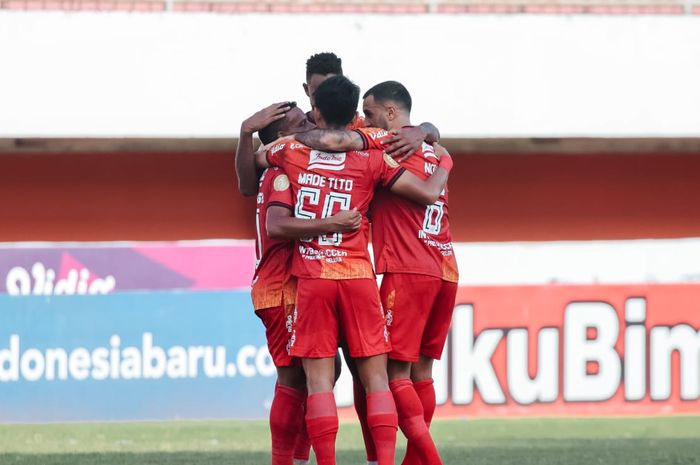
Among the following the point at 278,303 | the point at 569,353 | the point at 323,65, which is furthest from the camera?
the point at 569,353

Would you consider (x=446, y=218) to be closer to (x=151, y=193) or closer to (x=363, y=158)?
(x=363, y=158)

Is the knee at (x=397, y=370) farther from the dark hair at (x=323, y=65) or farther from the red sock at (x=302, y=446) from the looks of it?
the dark hair at (x=323, y=65)

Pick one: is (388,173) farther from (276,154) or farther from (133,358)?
(133,358)

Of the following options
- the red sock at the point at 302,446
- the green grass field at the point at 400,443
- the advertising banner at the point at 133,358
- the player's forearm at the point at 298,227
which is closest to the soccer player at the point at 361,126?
the red sock at the point at 302,446

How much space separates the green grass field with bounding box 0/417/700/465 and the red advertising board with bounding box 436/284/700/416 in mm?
193

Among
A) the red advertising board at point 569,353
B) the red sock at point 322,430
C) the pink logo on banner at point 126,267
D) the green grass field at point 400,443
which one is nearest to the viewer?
the red sock at point 322,430

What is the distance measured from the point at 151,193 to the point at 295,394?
8.52m

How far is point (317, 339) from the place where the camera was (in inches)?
211

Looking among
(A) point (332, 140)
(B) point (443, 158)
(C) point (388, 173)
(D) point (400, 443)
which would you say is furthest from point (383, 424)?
(D) point (400, 443)

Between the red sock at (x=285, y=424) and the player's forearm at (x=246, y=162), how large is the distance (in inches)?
37.2

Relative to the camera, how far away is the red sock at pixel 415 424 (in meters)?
5.52

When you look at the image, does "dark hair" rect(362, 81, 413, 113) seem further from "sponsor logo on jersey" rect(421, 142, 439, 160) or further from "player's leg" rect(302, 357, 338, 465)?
"player's leg" rect(302, 357, 338, 465)

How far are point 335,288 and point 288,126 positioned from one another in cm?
91

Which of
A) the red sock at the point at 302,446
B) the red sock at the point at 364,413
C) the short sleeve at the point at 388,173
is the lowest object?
the red sock at the point at 302,446
